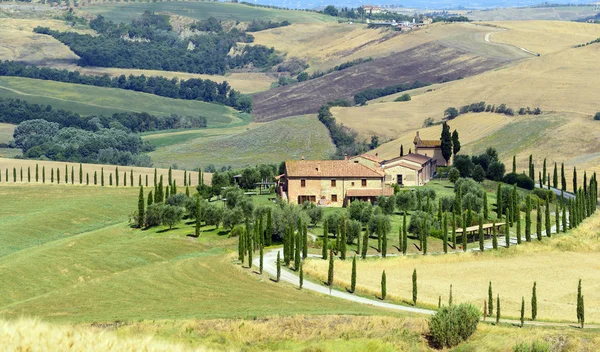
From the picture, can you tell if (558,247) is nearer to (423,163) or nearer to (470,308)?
(423,163)

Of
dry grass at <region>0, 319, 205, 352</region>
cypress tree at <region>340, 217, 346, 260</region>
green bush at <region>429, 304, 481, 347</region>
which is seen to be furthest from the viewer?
cypress tree at <region>340, 217, 346, 260</region>

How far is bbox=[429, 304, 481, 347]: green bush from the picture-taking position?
50.5 m

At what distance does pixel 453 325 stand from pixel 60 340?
1284 inches

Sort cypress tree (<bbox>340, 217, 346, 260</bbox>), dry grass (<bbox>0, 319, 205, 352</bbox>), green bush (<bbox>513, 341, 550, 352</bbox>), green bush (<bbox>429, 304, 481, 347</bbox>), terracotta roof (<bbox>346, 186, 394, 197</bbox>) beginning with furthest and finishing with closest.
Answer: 1. terracotta roof (<bbox>346, 186, 394, 197</bbox>)
2. cypress tree (<bbox>340, 217, 346, 260</bbox>)
3. green bush (<bbox>429, 304, 481, 347</bbox>)
4. green bush (<bbox>513, 341, 550, 352</bbox>)
5. dry grass (<bbox>0, 319, 205, 352</bbox>)

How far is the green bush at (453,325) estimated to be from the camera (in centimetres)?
5050

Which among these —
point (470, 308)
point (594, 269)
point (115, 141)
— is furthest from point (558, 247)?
point (115, 141)

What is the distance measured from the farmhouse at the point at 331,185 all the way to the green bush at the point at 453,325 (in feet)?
164

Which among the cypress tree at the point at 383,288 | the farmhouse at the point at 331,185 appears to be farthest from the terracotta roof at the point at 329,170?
the cypress tree at the point at 383,288

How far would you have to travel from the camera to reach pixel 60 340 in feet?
66.4

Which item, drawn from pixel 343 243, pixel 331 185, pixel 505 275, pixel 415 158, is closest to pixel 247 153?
pixel 415 158

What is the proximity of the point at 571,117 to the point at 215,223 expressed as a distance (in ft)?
347

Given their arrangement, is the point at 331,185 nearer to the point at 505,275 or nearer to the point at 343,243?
the point at 343,243

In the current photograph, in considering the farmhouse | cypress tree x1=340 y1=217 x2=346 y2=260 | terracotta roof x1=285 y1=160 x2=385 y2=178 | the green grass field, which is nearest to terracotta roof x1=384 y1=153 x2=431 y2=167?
terracotta roof x1=285 y1=160 x2=385 y2=178

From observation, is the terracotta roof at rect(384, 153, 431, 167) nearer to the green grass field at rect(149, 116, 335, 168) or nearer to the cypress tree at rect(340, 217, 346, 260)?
the cypress tree at rect(340, 217, 346, 260)
